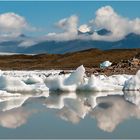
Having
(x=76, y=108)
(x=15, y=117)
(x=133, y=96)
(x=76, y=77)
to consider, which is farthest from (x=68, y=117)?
(x=76, y=77)

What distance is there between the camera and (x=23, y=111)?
538 inches

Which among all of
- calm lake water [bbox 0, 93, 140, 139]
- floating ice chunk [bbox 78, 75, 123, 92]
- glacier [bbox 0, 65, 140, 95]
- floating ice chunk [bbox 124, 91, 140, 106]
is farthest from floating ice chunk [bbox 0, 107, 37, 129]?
floating ice chunk [bbox 78, 75, 123, 92]

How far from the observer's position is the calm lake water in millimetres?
10133

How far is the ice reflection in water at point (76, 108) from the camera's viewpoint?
12.0m

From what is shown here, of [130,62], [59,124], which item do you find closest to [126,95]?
[59,124]

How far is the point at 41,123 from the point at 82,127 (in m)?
1.14

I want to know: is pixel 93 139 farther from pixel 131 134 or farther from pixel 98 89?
pixel 98 89

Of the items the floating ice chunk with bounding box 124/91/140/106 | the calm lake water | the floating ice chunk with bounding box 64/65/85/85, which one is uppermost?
the floating ice chunk with bounding box 64/65/85/85

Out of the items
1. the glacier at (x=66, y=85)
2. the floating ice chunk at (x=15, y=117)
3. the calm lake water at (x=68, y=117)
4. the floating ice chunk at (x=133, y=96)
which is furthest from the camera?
the glacier at (x=66, y=85)

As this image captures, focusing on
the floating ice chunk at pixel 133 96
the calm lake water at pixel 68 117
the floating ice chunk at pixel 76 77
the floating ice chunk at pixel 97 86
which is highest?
the floating ice chunk at pixel 76 77

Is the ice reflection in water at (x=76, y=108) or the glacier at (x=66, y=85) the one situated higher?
the glacier at (x=66, y=85)

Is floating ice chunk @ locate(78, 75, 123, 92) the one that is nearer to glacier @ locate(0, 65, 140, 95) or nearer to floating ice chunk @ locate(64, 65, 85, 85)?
glacier @ locate(0, 65, 140, 95)

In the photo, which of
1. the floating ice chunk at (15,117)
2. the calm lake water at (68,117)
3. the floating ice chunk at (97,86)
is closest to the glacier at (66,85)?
the floating ice chunk at (97,86)

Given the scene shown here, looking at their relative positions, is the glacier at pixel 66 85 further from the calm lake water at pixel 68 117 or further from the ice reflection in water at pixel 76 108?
the calm lake water at pixel 68 117
